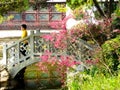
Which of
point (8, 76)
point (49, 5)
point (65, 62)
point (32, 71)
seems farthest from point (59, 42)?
point (49, 5)

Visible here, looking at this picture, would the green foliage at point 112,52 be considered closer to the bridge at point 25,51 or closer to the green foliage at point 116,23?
the green foliage at point 116,23

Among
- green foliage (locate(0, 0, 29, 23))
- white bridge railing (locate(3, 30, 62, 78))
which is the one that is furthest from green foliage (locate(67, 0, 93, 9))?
white bridge railing (locate(3, 30, 62, 78))

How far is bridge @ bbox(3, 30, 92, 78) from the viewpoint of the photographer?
54.9 ft

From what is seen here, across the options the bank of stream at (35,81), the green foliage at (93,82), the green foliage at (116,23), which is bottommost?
the bank of stream at (35,81)

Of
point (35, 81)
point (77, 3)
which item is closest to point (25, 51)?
point (35, 81)

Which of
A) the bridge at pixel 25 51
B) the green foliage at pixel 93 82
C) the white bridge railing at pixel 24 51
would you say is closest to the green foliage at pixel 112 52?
the green foliage at pixel 93 82

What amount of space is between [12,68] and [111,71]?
556 centimetres

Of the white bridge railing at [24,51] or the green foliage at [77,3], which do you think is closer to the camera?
the green foliage at [77,3]

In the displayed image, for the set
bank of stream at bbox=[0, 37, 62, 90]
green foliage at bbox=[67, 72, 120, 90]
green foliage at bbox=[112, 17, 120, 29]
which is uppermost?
green foliage at bbox=[112, 17, 120, 29]

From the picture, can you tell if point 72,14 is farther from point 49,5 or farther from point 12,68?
point 49,5

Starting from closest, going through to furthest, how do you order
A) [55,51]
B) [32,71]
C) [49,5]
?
[55,51] → [32,71] → [49,5]

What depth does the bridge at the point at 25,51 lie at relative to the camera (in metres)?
16.7

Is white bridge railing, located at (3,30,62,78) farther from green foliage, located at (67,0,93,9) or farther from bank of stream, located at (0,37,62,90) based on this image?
green foliage, located at (67,0,93,9)

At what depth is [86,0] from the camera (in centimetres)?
1445
